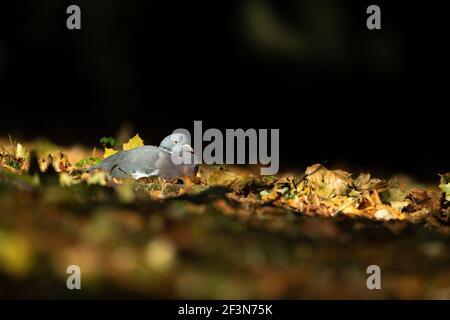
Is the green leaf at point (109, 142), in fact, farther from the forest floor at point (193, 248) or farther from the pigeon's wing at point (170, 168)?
the forest floor at point (193, 248)

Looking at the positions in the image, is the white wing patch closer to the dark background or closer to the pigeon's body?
the pigeon's body

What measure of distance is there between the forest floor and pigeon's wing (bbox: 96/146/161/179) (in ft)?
2.92

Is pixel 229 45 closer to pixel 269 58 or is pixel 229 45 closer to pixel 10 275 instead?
pixel 269 58

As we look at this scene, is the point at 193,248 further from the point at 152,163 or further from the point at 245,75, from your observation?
the point at 245,75

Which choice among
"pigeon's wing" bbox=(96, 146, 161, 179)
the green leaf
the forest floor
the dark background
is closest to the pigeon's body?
"pigeon's wing" bbox=(96, 146, 161, 179)

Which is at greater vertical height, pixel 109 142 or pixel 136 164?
pixel 109 142

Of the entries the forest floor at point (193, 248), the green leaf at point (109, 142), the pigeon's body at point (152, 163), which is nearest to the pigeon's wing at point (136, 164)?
the pigeon's body at point (152, 163)

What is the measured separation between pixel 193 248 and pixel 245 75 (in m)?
4.36

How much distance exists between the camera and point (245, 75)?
621 centimetres

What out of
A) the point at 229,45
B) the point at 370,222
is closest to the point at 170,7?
the point at 229,45

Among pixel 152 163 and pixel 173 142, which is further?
pixel 173 142

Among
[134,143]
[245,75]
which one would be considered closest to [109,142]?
[134,143]

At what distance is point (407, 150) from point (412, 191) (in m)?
1.95

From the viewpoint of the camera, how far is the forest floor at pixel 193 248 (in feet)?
5.71
